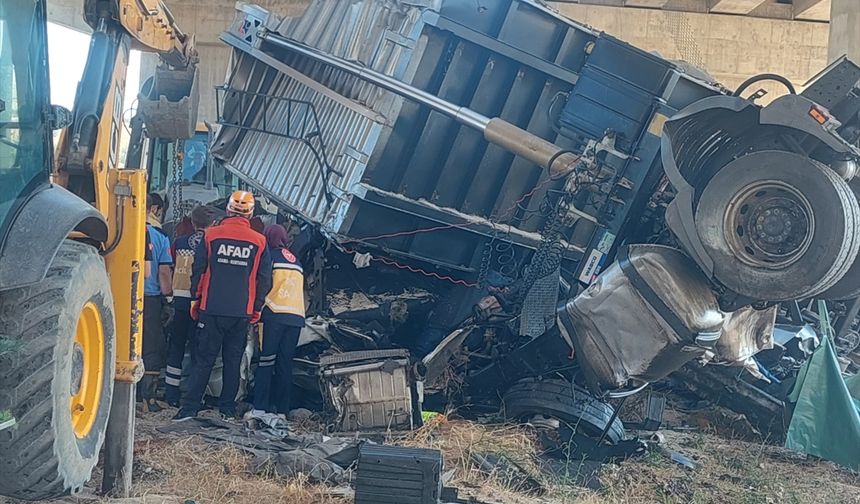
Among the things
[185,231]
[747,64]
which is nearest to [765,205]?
[185,231]

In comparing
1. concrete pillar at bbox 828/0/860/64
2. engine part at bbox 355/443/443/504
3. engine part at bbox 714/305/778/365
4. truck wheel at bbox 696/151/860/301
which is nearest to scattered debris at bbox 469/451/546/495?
engine part at bbox 355/443/443/504

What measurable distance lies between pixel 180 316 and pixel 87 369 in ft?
8.23

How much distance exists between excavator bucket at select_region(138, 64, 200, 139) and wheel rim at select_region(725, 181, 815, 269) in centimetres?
301

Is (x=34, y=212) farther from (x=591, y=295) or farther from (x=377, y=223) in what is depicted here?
(x=377, y=223)

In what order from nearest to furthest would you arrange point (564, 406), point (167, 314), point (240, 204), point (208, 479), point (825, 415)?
point (208, 479) → point (825, 415) → point (564, 406) → point (240, 204) → point (167, 314)

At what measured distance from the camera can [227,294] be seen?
17.9 feet

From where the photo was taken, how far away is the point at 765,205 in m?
4.13

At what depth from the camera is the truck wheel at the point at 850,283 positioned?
14.0ft

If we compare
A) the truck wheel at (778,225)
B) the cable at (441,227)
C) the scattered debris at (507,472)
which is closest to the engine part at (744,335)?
the truck wheel at (778,225)

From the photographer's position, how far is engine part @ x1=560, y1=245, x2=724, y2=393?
438 cm

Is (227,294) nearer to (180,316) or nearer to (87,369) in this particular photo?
(180,316)

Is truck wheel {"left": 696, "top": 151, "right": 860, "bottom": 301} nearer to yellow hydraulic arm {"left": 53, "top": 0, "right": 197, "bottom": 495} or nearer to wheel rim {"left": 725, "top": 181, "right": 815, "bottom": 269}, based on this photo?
wheel rim {"left": 725, "top": 181, "right": 815, "bottom": 269}

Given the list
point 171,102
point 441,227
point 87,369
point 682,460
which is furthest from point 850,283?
point 171,102

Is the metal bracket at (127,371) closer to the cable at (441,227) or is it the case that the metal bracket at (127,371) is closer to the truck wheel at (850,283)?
the cable at (441,227)
